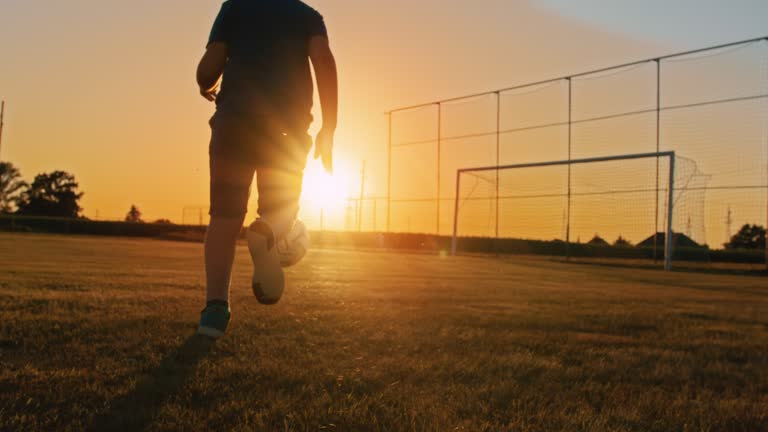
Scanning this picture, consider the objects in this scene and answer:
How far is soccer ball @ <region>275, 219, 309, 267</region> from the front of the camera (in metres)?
2.82

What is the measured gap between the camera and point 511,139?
87.4 ft

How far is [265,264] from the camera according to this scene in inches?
103

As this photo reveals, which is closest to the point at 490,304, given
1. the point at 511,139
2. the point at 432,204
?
the point at 511,139

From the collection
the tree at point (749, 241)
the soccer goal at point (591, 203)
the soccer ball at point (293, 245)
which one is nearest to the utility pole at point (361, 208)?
the soccer goal at point (591, 203)

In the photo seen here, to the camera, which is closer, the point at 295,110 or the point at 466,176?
the point at 295,110

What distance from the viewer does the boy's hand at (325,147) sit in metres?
2.95

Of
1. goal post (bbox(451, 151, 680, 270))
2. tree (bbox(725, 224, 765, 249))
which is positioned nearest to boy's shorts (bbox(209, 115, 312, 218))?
goal post (bbox(451, 151, 680, 270))

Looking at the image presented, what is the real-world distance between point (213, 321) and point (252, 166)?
2.17ft

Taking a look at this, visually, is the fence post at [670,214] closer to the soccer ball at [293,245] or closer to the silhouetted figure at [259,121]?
the soccer ball at [293,245]

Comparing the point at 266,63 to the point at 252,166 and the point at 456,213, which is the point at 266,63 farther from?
the point at 456,213

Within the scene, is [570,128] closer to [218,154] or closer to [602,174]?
[602,174]

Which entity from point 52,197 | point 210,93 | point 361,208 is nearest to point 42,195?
point 52,197

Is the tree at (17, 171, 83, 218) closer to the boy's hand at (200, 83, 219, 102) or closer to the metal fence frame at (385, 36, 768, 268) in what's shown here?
the metal fence frame at (385, 36, 768, 268)

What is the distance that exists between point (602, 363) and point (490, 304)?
2.33 m
